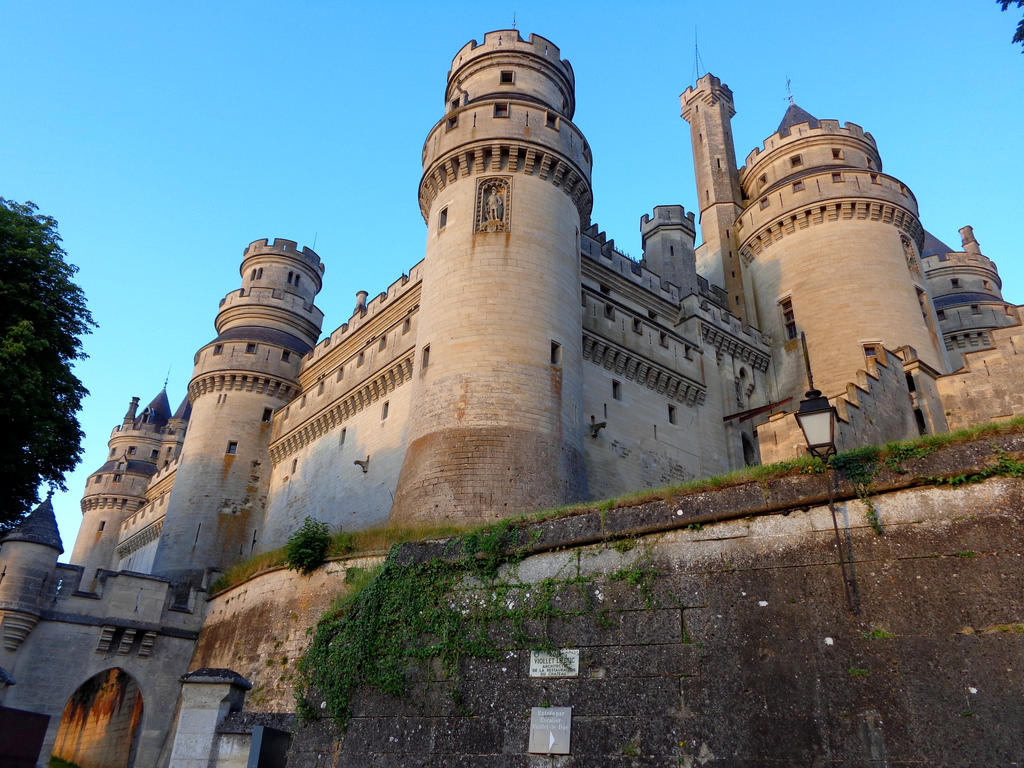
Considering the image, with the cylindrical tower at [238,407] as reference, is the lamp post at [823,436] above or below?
below

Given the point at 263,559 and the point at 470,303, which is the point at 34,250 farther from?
the point at 470,303

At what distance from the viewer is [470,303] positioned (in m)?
18.1

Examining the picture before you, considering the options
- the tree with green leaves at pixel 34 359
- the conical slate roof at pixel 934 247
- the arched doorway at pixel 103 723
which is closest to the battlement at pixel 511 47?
the tree with green leaves at pixel 34 359

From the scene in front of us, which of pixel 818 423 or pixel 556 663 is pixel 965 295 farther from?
pixel 556 663

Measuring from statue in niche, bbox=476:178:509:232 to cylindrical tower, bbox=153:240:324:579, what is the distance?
14312 mm

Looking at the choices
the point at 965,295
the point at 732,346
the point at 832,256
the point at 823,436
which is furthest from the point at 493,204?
the point at 965,295

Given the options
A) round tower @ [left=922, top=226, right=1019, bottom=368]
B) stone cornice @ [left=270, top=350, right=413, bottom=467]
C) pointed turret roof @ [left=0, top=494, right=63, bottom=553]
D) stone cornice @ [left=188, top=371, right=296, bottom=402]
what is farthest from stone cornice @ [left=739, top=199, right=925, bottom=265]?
pointed turret roof @ [left=0, top=494, right=63, bottom=553]

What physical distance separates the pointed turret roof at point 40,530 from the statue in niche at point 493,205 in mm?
12895

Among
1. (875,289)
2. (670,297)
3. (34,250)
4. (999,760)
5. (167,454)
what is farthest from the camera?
(167,454)

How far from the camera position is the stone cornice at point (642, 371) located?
22094mm

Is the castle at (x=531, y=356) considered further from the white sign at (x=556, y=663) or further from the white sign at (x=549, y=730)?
the white sign at (x=549, y=730)

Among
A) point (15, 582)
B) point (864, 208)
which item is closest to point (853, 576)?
point (15, 582)

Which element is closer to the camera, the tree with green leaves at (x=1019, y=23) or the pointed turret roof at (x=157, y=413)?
the tree with green leaves at (x=1019, y=23)

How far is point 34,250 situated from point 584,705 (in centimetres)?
1728
